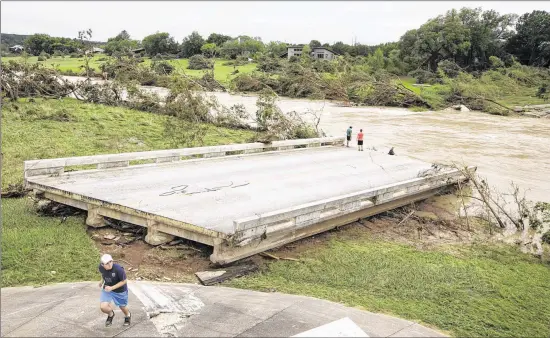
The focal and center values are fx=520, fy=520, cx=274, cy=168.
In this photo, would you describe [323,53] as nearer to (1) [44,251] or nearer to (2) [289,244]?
(2) [289,244]

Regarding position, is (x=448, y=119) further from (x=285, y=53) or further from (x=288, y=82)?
(x=285, y=53)

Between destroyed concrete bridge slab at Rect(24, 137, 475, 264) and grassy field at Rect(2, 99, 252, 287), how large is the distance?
738 millimetres

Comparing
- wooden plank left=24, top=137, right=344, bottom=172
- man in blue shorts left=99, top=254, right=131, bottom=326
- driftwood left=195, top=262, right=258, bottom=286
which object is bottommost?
driftwood left=195, top=262, right=258, bottom=286

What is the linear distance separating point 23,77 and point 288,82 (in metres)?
23.1

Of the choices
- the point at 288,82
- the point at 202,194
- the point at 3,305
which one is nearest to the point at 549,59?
the point at 288,82

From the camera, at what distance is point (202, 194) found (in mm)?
10680

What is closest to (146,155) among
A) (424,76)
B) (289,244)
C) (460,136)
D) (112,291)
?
Result: (289,244)

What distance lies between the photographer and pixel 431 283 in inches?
326

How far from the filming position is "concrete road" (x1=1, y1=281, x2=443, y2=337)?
595 cm

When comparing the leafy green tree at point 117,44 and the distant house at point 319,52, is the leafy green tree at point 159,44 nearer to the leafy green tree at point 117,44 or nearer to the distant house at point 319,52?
the leafy green tree at point 117,44

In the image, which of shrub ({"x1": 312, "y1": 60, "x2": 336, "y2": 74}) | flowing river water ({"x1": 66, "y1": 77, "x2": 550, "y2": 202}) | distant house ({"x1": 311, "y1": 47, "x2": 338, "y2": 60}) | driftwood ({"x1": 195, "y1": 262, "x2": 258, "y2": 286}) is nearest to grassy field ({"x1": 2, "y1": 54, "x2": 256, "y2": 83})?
flowing river water ({"x1": 66, "y1": 77, "x2": 550, "y2": 202})

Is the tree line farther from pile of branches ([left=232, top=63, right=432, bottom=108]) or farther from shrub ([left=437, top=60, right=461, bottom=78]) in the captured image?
pile of branches ([left=232, top=63, right=432, bottom=108])

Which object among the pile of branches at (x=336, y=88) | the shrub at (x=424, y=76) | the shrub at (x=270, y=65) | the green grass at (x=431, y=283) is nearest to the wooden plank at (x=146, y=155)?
the green grass at (x=431, y=283)

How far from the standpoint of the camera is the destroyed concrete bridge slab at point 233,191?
29.0ft
